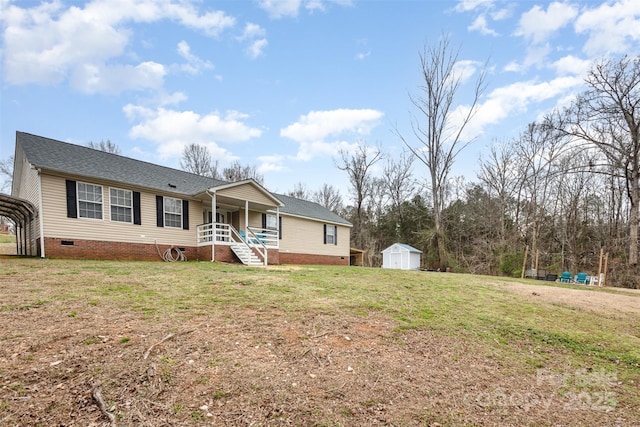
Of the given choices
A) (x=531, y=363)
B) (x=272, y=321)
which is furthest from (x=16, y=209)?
(x=531, y=363)

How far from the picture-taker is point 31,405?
2.17m

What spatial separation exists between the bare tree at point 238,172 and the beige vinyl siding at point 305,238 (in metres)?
16.5

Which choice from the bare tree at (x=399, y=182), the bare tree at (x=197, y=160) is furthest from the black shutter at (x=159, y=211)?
the bare tree at (x=399, y=182)

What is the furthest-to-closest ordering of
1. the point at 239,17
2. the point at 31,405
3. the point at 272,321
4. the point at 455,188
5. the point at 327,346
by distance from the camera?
the point at 455,188 → the point at 239,17 → the point at 272,321 → the point at 327,346 → the point at 31,405

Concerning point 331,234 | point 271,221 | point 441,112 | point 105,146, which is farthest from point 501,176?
point 105,146

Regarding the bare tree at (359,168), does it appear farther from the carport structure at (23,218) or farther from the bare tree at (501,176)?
the carport structure at (23,218)

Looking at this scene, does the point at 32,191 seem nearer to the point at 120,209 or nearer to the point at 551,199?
the point at 120,209

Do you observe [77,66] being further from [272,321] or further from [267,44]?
[272,321]

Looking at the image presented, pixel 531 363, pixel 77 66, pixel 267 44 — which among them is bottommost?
pixel 531 363

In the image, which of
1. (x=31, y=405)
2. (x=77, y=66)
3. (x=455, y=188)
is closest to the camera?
(x=31, y=405)

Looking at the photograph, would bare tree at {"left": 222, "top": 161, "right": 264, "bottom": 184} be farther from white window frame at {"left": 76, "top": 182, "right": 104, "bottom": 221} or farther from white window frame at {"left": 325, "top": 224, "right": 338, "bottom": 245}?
white window frame at {"left": 76, "top": 182, "right": 104, "bottom": 221}

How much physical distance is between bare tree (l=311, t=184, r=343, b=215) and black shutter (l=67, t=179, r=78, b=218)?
1122 inches

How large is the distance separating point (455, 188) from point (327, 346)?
30060mm

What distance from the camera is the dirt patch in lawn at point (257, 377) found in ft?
7.50
